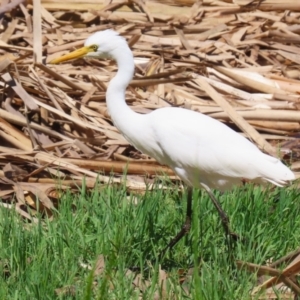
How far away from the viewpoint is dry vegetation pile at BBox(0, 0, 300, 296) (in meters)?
5.43

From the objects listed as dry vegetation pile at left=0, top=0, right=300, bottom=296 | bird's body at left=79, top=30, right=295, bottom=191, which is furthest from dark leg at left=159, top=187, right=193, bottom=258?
dry vegetation pile at left=0, top=0, right=300, bottom=296

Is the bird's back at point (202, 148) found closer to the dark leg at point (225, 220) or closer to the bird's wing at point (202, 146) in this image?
the bird's wing at point (202, 146)

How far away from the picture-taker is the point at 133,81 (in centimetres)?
618

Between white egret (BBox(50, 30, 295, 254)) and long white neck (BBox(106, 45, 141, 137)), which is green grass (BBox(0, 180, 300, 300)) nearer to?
white egret (BBox(50, 30, 295, 254))

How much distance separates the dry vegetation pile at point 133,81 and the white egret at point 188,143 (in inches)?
26.7

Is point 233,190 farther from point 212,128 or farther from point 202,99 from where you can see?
point 202,99

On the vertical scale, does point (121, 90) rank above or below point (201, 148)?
above

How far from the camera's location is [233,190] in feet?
16.4

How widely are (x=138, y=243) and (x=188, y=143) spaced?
0.56 metres

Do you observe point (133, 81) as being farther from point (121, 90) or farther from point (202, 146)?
point (202, 146)

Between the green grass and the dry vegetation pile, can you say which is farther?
the dry vegetation pile

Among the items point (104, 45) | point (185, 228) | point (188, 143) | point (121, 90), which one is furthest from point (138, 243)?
point (104, 45)

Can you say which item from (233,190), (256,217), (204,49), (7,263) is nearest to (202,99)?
(204,49)

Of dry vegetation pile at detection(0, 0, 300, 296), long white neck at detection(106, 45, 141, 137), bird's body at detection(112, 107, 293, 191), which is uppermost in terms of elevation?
long white neck at detection(106, 45, 141, 137)
